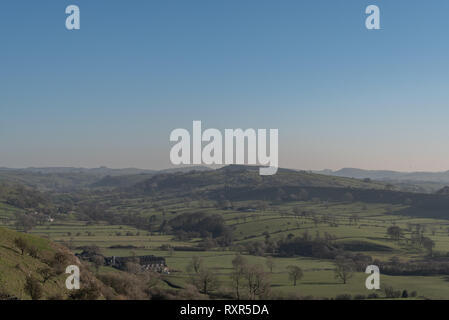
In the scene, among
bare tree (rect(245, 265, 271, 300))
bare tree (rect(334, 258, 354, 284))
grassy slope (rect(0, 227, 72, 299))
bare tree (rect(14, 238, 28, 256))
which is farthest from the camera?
bare tree (rect(334, 258, 354, 284))

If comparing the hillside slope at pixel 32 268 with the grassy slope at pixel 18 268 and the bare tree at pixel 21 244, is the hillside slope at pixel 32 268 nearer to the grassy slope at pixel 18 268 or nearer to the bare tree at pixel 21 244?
the grassy slope at pixel 18 268

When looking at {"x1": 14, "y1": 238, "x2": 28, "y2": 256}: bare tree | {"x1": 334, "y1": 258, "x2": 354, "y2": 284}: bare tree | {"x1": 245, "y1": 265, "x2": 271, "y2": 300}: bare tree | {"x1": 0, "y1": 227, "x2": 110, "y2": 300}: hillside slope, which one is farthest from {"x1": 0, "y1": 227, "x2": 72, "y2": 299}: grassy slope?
{"x1": 334, "y1": 258, "x2": 354, "y2": 284}: bare tree

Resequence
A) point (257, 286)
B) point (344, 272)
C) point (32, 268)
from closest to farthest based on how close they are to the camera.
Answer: point (32, 268) → point (257, 286) → point (344, 272)

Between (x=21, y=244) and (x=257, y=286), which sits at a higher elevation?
(x=21, y=244)

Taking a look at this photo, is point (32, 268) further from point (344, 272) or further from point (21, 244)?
point (344, 272)

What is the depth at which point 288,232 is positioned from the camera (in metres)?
132

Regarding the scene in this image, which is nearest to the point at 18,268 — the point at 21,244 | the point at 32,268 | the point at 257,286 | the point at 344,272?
the point at 32,268

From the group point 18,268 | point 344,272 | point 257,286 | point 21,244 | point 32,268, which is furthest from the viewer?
point 344,272

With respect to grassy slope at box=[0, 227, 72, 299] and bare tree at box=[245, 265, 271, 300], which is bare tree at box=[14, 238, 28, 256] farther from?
bare tree at box=[245, 265, 271, 300]

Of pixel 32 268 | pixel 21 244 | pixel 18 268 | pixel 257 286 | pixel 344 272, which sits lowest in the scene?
pixel 344 272

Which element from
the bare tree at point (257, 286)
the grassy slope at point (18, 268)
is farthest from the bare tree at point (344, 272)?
the grassy slope at point (18, 268)

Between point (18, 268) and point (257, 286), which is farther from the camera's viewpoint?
point (257, 286)
